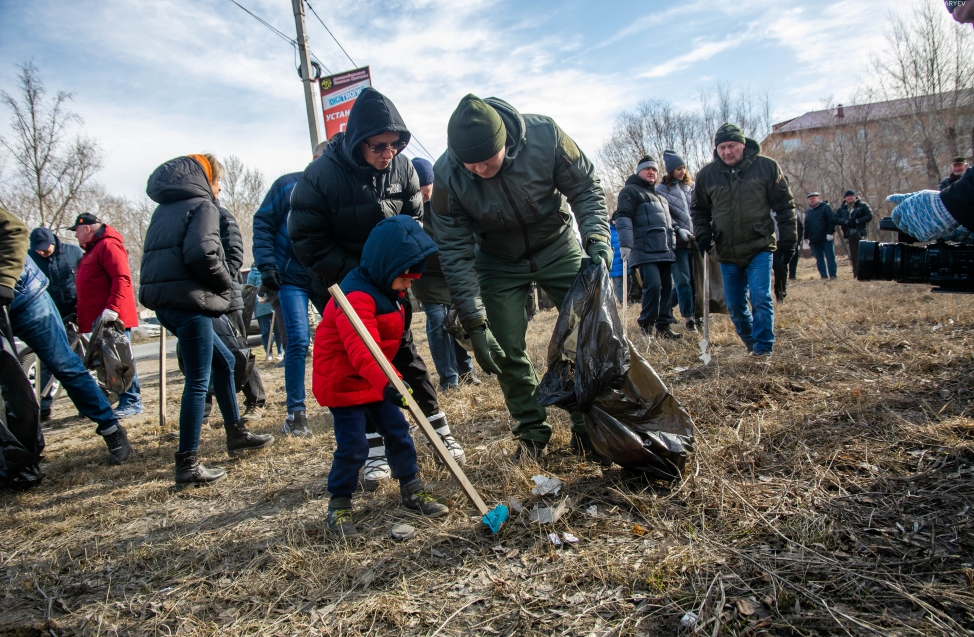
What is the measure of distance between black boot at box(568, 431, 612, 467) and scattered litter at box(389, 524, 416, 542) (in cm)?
95

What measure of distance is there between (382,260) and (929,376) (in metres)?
3.22

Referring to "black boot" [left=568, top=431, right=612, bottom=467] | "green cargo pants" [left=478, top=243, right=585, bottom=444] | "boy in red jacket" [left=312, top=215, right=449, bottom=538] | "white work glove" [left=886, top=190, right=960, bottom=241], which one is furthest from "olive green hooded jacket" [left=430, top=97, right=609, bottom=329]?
"white work glove" [left=886, top=190, right=960, bottom=241]

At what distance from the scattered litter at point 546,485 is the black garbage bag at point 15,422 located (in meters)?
3.02

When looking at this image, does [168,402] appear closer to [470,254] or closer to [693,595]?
[470,254]

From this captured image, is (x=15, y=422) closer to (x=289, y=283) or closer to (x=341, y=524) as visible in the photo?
(x=289, y=283)

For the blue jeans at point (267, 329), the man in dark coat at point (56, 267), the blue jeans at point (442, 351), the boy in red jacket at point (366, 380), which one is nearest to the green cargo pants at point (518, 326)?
the boy in red jacket at point (366, 380)

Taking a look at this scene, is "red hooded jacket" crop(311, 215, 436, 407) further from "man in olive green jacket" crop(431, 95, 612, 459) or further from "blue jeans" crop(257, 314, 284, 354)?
"blue jeans" crop(257, 314, 284, 354)

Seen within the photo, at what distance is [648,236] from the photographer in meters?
6.03

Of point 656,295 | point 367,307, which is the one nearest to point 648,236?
point 656,295

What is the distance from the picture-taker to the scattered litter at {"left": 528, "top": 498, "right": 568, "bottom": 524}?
225 cm

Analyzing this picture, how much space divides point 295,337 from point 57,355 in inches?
59.4

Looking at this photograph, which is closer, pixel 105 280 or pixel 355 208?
pixel 355 208

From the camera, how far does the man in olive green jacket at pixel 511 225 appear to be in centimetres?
270

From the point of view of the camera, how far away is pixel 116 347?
14.1 feet
